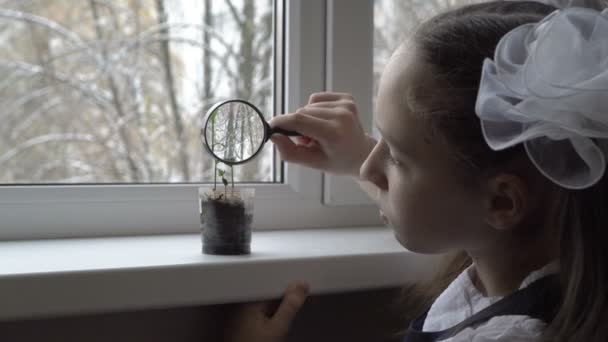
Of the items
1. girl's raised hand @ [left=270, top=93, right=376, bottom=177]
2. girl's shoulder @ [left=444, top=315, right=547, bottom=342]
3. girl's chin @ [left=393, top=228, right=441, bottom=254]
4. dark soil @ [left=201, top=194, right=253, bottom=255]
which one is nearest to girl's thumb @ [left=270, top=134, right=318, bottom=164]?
girl's raised hand @ [left=270, top=93, right=376, bottom=177]

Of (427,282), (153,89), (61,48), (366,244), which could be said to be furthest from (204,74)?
(427,282)

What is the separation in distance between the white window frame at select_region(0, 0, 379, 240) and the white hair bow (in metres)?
0.57

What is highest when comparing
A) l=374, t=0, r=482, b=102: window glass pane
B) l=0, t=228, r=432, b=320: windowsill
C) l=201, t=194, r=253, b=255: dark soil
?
l=374, t=0, r=482, b=102: window glass pane

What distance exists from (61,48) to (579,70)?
808 millimetres

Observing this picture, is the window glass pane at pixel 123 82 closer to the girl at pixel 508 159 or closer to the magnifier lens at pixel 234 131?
the magnifier lens at pixel 234 131

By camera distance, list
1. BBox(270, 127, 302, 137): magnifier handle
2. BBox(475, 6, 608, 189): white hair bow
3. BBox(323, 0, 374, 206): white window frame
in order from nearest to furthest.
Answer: BBox(475, 6, 608, 189): white hair bow < BBox(270, 127, 302, 137): magnifier handle < BBox(323, 0, 374, 206): white window frame

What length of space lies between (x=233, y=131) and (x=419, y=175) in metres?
0.27

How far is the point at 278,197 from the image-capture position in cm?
121

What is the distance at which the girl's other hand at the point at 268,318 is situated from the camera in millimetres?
926

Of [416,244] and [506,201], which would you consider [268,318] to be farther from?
[506,201]

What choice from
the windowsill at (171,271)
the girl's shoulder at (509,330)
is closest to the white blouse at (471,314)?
the girl's shoulder at (509,330)

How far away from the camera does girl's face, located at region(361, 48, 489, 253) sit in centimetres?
79

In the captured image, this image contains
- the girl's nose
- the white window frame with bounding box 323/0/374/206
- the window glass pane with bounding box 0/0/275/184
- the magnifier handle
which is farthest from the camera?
the white window frame with bounding box 323/0/374/206

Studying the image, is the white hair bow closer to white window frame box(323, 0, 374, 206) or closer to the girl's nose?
the girl's nose
